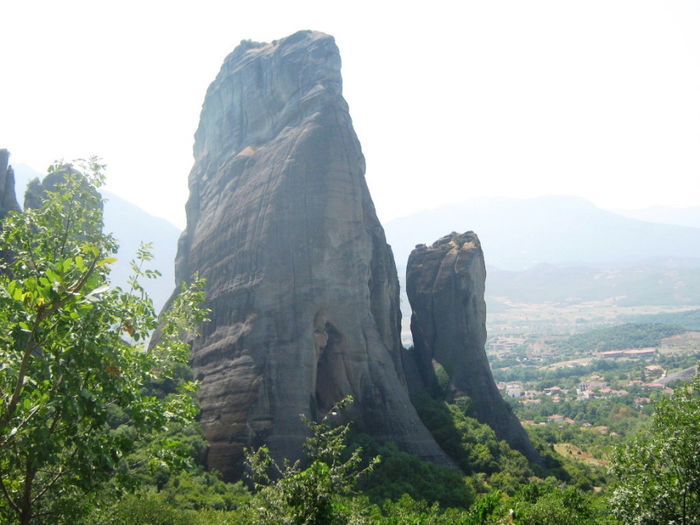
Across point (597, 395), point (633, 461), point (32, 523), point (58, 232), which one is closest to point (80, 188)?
point (58, 232)

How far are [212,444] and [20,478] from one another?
22208mm

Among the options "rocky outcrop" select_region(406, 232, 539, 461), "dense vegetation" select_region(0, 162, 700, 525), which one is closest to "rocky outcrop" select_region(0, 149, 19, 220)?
"dense vegetation" select_region(0, 162, 700, 525)

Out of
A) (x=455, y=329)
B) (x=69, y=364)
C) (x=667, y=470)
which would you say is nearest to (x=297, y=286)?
(x=455, y=329)

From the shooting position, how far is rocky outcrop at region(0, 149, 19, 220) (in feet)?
127

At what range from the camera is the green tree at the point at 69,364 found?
746 cm

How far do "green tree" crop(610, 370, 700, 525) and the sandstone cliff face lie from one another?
64.9 ft

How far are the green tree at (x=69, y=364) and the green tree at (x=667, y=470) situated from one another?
1049 centimetres

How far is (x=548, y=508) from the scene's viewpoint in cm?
1906

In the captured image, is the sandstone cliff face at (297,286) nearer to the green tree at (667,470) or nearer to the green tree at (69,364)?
the green tree at (667,470)

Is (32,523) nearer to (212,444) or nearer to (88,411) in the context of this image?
(88,411)

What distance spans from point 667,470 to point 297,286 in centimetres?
2487

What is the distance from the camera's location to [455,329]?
48.9m

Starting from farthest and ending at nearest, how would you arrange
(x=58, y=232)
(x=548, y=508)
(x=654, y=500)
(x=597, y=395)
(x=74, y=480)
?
(x=597, y=395)
(x=548, y=508)
(x=654, y=500)
(x=58, y=232)
(x=74, y=480)

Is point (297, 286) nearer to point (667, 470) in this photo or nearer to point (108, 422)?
point (108, 422)
